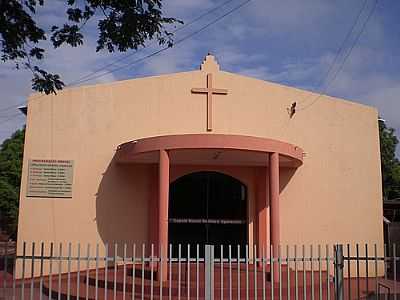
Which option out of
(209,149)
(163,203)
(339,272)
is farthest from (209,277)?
(209,149)

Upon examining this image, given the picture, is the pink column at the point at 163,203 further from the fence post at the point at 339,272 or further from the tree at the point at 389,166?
the tree at the point at 389,166

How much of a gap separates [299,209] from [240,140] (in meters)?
3.62

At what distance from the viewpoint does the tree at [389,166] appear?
105 ft

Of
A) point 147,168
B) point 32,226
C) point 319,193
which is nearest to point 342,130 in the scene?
point 319,193

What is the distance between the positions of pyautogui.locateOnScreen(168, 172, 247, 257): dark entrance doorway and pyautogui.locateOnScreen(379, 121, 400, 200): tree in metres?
20.3

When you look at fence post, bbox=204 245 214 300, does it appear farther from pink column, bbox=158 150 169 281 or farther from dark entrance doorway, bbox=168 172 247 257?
dark entrance doorway, bbox=168 172 247 257

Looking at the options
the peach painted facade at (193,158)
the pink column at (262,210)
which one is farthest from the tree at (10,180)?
the pink column at (262,210)

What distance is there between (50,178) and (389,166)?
24328 millimetres

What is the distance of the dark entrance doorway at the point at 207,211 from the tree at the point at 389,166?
2033 centimetres

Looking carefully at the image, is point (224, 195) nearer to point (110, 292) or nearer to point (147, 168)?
point (147, 168)

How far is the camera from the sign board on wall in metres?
13.2

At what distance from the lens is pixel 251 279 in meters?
10.9

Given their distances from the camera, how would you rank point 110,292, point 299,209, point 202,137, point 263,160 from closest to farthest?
point 110,292, point 202,137, point 263,160, point 299,209

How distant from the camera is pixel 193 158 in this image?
12891 millimetres
